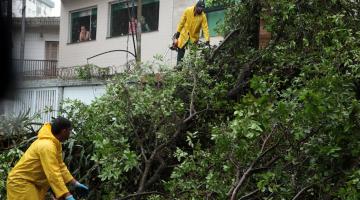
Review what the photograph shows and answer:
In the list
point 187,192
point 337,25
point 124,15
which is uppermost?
point 124,15

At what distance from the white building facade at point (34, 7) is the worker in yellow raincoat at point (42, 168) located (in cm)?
333

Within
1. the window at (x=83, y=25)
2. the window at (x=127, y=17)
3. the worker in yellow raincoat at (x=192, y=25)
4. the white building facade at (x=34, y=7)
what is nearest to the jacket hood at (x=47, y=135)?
the white building facade at (x=34, y=7)

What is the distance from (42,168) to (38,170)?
0.14ft

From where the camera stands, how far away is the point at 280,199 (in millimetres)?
4402

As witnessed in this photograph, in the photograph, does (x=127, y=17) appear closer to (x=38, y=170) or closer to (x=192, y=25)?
(x=192, y=25)

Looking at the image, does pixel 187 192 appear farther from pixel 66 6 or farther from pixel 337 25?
pixel 66 6

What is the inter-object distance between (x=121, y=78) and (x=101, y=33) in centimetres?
1137

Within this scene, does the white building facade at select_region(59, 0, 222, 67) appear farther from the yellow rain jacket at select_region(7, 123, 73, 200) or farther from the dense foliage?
the yellow rain jacket at select_region(7, 123, 73, 200)

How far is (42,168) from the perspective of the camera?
16.0ft

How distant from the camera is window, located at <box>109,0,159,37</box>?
623 inches

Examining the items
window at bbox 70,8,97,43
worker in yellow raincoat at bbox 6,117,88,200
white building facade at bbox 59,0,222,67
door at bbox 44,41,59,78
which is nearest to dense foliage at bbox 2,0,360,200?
worker in yellow raincoat at bbox 6,117,88,200

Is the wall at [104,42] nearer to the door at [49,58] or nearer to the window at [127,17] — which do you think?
the window at [127,17]

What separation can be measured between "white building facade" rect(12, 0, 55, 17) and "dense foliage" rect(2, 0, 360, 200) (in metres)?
2.93

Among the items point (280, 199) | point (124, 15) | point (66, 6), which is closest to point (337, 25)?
point (280, 199)
